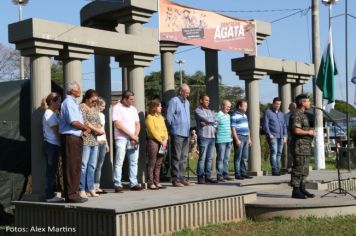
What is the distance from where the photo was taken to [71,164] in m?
6.97

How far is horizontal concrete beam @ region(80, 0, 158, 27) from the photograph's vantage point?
9.19m

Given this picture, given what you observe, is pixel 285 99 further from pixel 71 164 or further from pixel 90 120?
pixel 71 164

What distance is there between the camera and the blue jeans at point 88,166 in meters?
7.72

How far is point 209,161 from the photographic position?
9.86m

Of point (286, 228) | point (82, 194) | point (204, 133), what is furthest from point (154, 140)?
point (286, 228)

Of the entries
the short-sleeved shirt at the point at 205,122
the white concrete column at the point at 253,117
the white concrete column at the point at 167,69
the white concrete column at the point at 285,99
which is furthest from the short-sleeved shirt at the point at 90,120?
the white concrete column at the point at 285,99

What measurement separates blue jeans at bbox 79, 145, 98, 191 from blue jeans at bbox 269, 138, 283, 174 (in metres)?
4.51

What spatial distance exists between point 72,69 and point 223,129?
10.6 feet

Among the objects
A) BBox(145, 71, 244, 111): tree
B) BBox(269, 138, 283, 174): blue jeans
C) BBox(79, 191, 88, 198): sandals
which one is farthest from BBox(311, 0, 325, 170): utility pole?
BBox(145, 71, 244, 111): tree

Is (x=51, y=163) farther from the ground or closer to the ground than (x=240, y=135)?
closer to the ground

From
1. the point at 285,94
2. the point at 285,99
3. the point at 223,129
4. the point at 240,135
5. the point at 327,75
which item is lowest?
the point at 240,135

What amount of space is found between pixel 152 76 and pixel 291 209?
163 ft

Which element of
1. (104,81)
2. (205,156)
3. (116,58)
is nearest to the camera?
(116,58)

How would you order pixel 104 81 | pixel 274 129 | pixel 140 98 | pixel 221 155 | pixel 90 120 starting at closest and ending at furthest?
pixel 90 120 < pixel 140 98 < pixel 104 81 < pixel 221 155 < pixel 274 129
